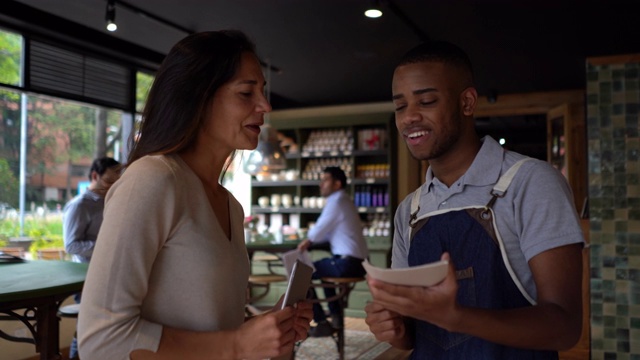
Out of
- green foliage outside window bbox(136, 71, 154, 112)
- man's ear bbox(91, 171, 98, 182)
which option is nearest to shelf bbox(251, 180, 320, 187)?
green foliage outside window bbox(136, 71, 154, 112)

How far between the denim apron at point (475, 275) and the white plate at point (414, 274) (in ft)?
1.02

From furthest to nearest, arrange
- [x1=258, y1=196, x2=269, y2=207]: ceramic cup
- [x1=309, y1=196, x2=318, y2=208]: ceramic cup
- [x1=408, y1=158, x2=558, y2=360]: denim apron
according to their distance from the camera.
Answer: [x1=258, y1=196, x2=269, y2=207]: ceramic cup → [x1=309, y1=196, x2=318, y2=208]: ceramic cup → [x1=408, y1=158, x2=558, y2=360]: denim apron

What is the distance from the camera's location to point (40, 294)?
99.9 inches

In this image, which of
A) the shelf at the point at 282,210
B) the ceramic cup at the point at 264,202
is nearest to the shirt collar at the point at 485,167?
the shelf at the point at 282,210

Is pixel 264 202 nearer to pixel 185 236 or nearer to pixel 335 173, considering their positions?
pixel 335 173

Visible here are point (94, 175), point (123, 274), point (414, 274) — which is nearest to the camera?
point (414, 274)

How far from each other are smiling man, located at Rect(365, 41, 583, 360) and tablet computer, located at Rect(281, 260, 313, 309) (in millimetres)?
176

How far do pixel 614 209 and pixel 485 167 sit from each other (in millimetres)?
3305

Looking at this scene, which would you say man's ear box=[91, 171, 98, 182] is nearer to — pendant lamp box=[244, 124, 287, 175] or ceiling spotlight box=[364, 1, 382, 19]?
pendant lamp box=[244, 124, 287, 175]

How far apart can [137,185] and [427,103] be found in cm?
68

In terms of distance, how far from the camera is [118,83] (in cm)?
631

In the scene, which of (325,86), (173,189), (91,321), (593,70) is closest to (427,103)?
(173,189)

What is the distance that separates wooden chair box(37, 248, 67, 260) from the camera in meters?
5.52

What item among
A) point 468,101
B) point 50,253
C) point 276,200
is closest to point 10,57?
point 50,253
